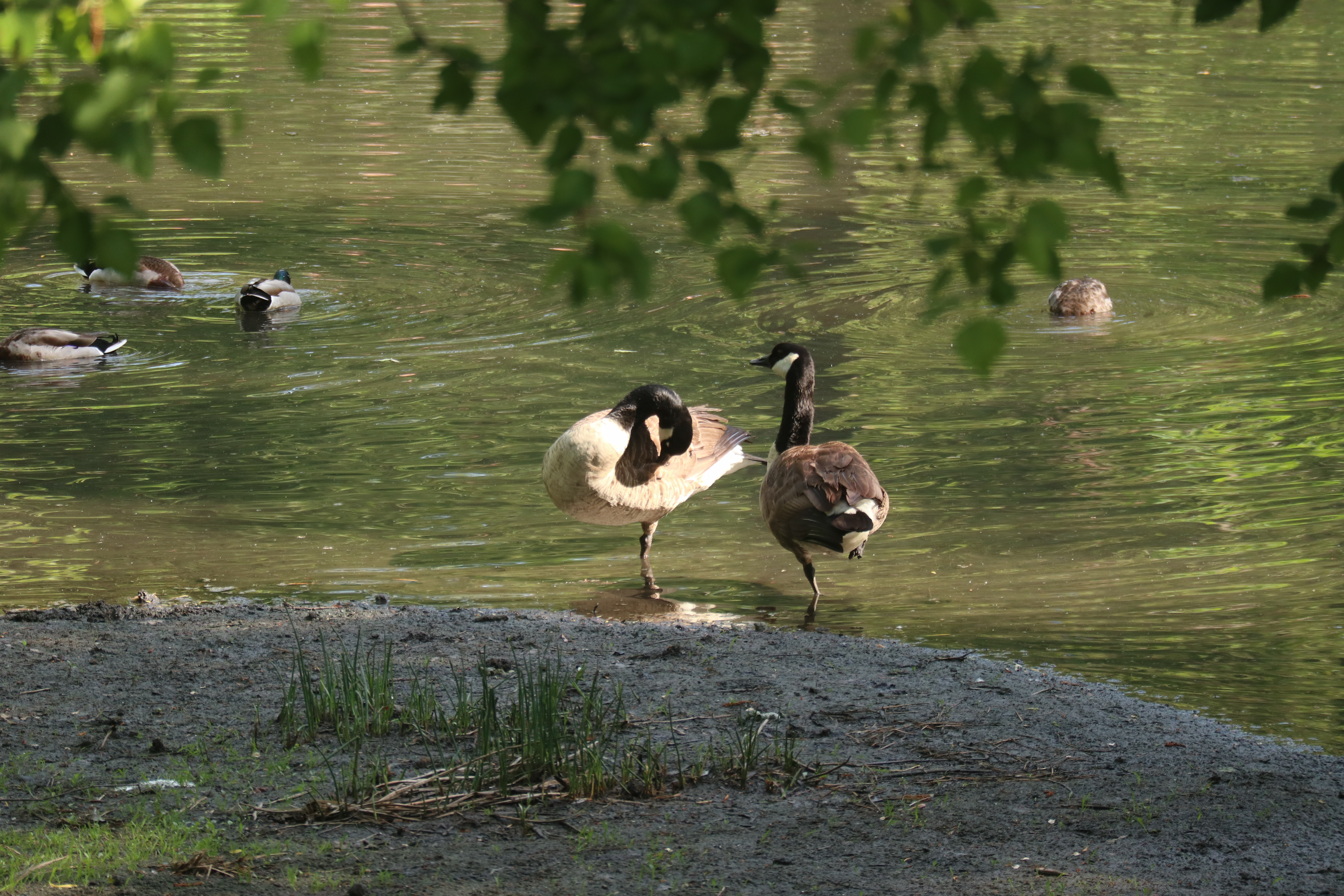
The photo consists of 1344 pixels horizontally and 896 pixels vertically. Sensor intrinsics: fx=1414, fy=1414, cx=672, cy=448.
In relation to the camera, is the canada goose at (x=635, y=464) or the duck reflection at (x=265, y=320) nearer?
the canada goose at (x=635, y=464)

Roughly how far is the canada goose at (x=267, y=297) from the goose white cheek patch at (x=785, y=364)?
6933 millimetres

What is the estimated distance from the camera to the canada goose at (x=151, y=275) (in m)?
16.3

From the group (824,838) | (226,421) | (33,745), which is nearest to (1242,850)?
(824,838)

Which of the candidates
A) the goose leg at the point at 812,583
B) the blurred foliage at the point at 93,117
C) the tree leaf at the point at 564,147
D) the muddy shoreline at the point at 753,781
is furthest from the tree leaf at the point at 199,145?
the goose leg at the point at 812,583

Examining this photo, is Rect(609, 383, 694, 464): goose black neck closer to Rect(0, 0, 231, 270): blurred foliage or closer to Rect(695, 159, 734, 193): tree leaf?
Rect(695, 159, 734, 193): tree leaf

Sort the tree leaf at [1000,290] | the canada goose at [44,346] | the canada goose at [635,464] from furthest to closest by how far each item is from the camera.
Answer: the canada goose at [44,346], the canada goose at [635,464], the tree leaf at [1000,290]

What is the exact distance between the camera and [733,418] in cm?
1260

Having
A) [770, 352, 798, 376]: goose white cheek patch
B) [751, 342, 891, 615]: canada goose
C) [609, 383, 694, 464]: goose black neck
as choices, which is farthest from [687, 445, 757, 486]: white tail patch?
[751, 342, 891, 615]: canada goose

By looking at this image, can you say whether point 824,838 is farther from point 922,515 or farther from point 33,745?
point 922,515

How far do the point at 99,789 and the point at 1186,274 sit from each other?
14559mm

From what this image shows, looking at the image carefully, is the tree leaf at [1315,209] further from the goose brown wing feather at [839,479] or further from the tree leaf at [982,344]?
the goose brown wing feather at [839,479]

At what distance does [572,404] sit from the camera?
13.0 m

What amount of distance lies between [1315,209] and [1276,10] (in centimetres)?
47

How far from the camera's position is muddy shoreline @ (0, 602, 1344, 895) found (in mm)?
4871
